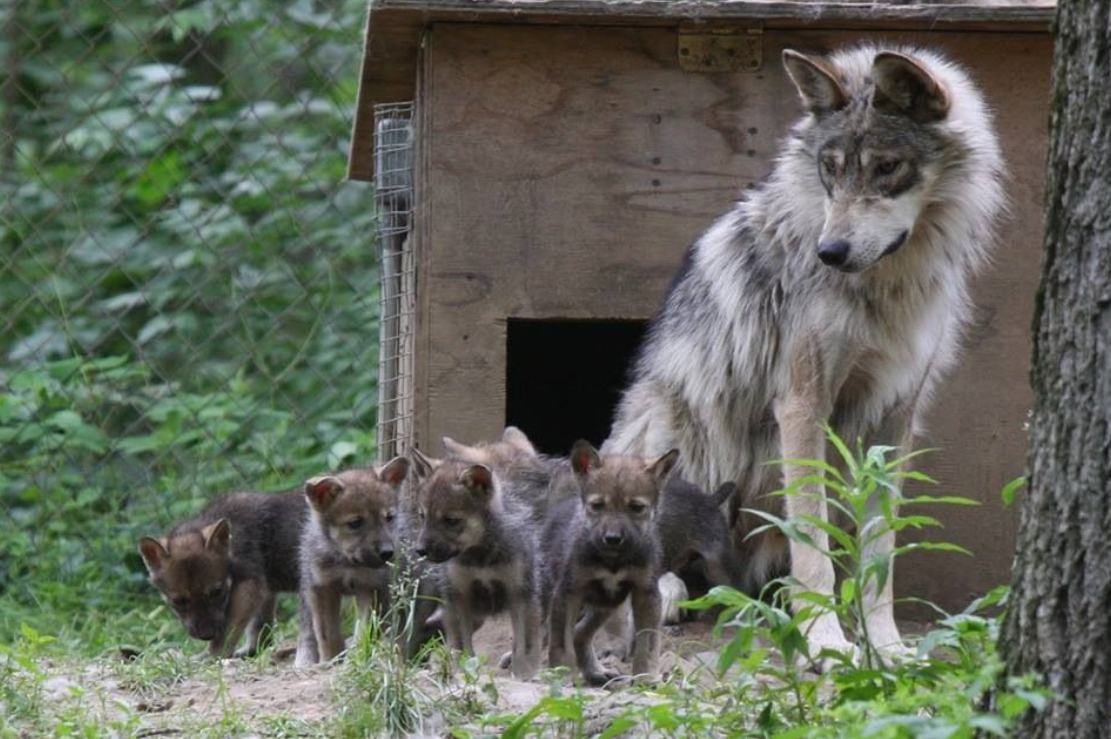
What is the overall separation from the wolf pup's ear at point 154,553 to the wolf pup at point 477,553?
3.20 ft

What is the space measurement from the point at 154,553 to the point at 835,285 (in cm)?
233

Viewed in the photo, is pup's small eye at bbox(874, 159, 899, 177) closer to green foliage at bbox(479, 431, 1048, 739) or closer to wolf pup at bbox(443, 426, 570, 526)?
wolf pup at bbox(443, 426, 570, 526)

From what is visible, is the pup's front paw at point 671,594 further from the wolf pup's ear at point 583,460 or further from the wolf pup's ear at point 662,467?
the wolf pup's ear at point 583,460

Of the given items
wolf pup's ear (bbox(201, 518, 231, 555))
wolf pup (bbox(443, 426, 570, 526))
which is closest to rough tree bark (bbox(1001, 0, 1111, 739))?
wolf pup (bbox(443, 426, 570, 526))

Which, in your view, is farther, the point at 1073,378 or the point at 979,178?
the point at 979,178

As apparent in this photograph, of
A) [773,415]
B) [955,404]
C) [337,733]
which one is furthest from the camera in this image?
[955,404]

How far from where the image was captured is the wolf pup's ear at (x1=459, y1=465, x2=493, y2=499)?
17.3ft

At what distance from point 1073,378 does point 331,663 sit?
248cm

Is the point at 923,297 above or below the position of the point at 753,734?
above

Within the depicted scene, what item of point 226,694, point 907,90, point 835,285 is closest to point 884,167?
point 907,90

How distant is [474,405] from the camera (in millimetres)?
6488

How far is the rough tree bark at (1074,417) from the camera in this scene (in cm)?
319

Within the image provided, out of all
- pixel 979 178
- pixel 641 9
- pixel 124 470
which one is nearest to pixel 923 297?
pixel 979 178

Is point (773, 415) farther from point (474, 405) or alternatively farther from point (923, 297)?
point (474, 405)
